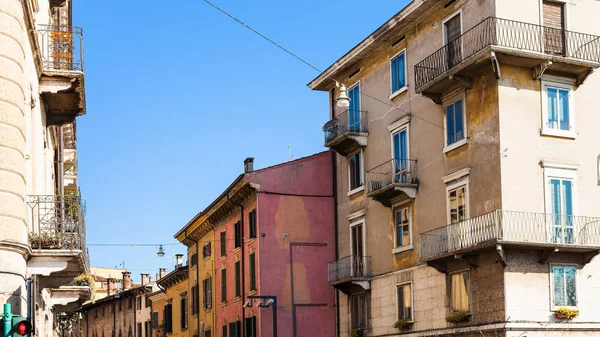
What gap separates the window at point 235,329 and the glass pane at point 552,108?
68.0 ft

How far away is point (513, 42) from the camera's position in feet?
94.2

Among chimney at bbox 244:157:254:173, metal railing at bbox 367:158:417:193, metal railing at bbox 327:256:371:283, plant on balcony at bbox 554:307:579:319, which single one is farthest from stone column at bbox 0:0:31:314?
chimney at bbox 244:157:254:173

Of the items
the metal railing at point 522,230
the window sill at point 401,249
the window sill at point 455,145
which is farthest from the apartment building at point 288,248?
the metal railing at point 522,230

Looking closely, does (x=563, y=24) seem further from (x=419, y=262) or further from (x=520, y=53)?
Answer: (x=419, y=262)

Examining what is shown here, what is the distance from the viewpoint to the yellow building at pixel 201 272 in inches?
2073

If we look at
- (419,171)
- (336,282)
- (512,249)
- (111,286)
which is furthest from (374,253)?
(111,286)

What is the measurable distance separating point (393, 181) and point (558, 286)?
24.9 ft

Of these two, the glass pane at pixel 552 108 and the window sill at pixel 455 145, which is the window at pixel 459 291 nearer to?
the window sill at pixel 455 145

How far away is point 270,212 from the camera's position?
42.3 meters

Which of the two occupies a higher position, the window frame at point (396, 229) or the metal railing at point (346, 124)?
the metal railing at point (346, 124)

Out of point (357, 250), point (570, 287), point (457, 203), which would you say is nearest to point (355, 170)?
point (357, 250)

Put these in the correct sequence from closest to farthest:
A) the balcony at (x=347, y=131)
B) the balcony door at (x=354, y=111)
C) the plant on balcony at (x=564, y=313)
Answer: the plant on balcony at (x=564, y=313)
the balcony at (x=347, y=131)
the balcony door at (x=354, y=111)

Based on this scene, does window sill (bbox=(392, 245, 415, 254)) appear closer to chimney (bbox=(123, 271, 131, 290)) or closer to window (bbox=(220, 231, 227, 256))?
window (bbox=(220, 231, 227, 256))

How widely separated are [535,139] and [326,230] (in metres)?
14.7
